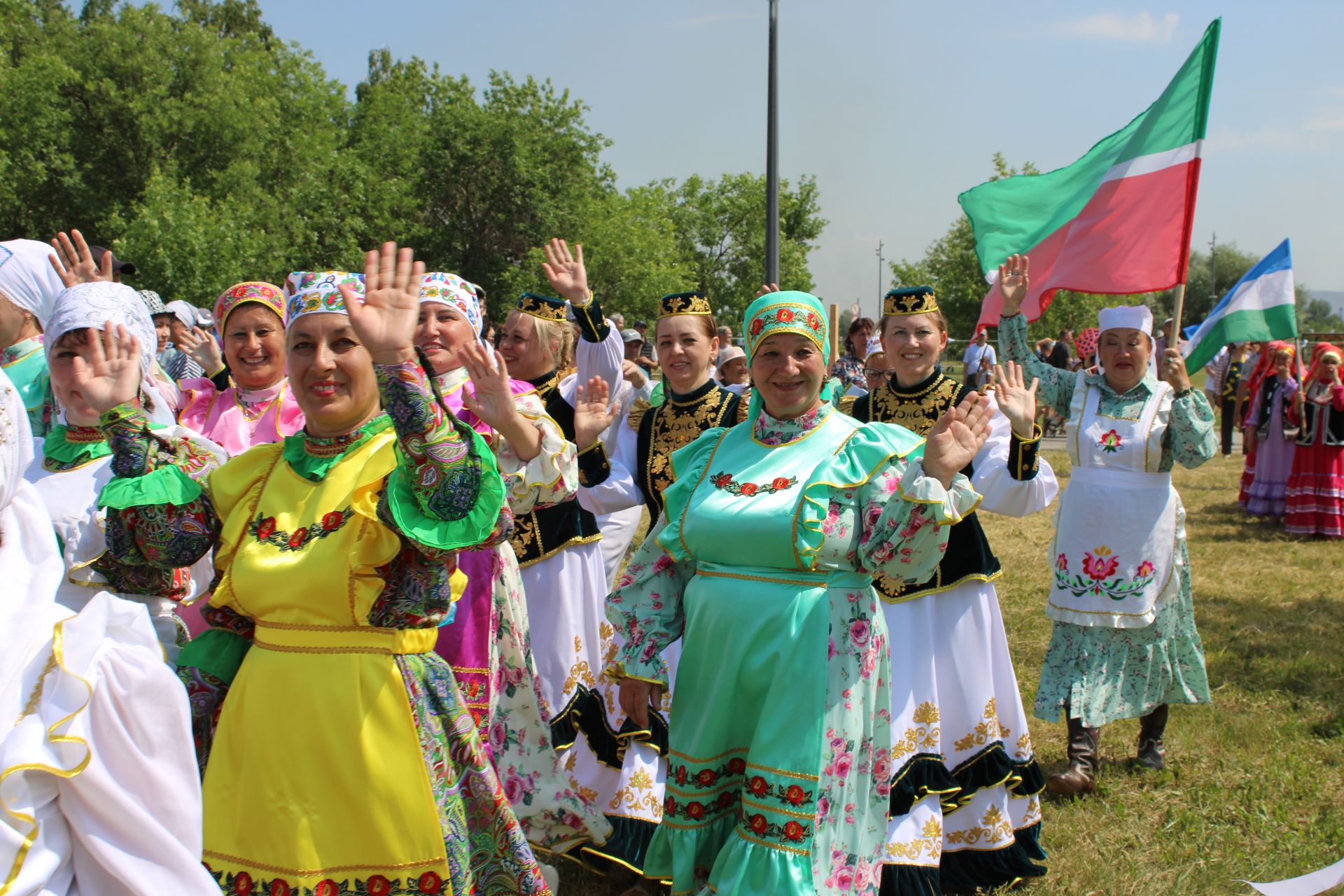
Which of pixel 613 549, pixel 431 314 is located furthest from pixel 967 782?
pixel 431 314

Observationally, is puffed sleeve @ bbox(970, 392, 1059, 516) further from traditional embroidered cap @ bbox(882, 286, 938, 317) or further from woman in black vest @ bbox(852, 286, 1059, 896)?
traditional embroidered cap @ bbox(882, 286, 938, 317)

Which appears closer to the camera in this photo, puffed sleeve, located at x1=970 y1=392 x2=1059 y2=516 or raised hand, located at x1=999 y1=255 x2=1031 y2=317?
puffed sleeve, located at x1=970 y1=392 x2=1059 y2=516

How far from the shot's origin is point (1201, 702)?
5398 mm

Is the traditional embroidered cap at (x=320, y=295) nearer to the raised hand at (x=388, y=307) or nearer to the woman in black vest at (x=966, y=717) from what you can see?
the raised hand at (x=388, y=307)

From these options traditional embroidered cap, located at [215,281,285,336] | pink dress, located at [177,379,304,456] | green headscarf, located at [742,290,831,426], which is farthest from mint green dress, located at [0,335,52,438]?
green headscarf, located at [742,290,831,426]

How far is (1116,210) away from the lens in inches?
245

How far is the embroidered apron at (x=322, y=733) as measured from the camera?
2.72 metres

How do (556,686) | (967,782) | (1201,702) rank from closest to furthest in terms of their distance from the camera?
(967,782) < (556,686) < (1201,702)

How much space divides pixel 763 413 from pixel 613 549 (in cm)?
253

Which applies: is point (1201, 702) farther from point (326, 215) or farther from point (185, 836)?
point (326, 215)

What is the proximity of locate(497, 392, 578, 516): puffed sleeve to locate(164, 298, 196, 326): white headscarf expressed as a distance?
676 centimetres

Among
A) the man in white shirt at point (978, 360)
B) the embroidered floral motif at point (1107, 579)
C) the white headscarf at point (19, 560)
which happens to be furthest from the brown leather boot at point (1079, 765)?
the man in white shirt at point (978, 360)

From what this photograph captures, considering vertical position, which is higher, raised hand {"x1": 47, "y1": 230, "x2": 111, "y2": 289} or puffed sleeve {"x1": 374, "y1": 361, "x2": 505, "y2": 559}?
raised hand {"x1": 47, "y1": 230, "x2": 111, "y2": 289}

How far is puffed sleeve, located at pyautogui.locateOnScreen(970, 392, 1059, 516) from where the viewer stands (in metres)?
4.27
